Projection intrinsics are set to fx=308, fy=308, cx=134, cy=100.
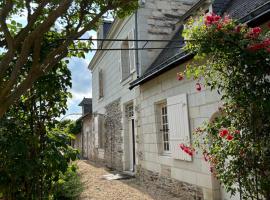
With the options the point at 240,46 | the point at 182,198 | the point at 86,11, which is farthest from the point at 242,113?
the point at 182,198

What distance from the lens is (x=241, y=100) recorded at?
3.25 m

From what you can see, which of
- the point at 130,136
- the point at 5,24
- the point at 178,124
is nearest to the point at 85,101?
the point at 130,136

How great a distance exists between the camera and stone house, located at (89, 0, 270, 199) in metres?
6.13

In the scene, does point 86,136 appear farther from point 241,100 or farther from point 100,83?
point 241,100

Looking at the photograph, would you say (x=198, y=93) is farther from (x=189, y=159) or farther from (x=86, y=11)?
(x=86, y=11)

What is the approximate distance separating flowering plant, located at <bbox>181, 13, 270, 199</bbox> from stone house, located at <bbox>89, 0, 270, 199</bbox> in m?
1.34

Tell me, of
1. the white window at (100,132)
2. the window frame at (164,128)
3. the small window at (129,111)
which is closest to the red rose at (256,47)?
the window frame at (164,128)

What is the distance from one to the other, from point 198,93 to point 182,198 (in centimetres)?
234

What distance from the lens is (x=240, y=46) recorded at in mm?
3232

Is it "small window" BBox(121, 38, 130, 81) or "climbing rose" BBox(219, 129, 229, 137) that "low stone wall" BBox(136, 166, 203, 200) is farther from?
"small window" BBox(121, 38, 130, 81)

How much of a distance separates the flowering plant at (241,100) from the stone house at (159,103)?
1.34m

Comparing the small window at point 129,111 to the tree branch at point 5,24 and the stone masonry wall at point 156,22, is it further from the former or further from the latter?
the tree branch at point 5,24

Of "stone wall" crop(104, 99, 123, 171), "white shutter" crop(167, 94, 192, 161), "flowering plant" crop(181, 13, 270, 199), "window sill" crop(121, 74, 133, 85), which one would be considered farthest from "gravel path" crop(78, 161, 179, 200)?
"flowering plant" crop(181, 13, 270, 199)

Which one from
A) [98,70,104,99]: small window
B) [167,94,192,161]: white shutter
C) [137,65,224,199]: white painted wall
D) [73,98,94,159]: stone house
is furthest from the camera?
[73,98,94,159]: stone house
